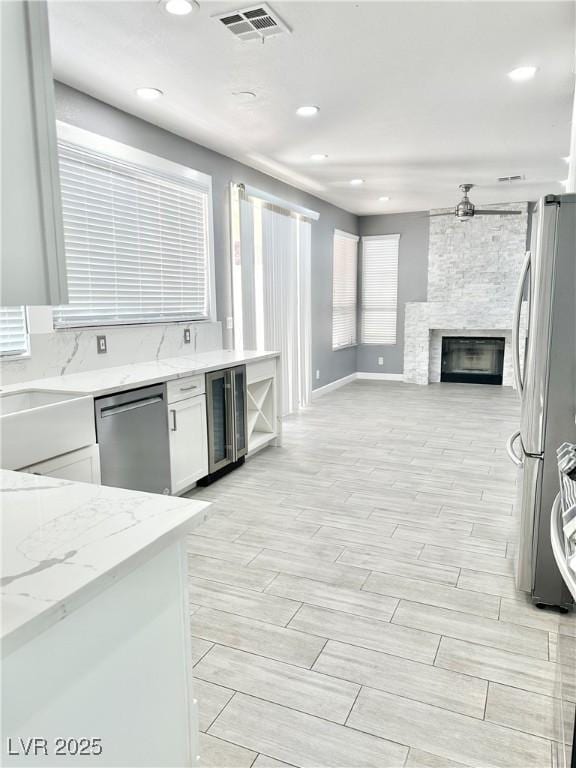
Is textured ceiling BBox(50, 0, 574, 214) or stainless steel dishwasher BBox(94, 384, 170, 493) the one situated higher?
textured ceiling BBox(50, 0, 574, 214)

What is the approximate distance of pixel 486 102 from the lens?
3.59m

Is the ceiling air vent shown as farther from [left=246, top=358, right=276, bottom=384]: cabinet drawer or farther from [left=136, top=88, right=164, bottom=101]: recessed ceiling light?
[left=246, top=358, right=276, bottom=384]: cabinet drawer

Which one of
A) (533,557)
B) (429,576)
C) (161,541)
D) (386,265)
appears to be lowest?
(429,576)

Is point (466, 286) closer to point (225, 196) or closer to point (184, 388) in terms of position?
point (225, 196)

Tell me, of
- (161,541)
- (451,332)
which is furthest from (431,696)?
(451,332)

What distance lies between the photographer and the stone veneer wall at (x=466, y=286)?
26.0 feet

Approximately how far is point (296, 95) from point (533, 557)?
308 centimetres

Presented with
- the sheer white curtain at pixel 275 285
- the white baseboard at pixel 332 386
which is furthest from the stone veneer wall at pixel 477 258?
the sheer white curtain at pixel 275 285

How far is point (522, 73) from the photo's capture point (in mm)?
3129

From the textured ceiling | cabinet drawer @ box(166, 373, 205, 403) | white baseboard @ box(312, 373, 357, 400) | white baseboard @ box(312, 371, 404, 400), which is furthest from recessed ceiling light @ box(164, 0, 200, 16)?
white baseboard @ box(312, 371, 404, 400)

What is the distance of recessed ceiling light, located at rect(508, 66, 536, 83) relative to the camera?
121 inches

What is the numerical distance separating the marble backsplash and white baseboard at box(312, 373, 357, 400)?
10.3 ft

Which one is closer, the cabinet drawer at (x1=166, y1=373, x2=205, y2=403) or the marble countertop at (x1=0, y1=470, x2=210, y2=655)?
→ the marble countertop at (x1=0, y1=470, x2=210, y2=655)

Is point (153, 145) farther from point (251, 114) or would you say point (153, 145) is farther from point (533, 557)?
point (533, 557)
